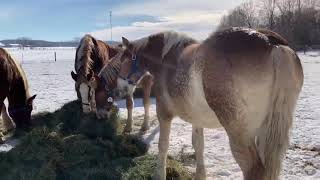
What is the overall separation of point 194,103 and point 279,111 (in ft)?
3.03

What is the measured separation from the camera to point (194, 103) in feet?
13.2

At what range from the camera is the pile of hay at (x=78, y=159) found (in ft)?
15.8

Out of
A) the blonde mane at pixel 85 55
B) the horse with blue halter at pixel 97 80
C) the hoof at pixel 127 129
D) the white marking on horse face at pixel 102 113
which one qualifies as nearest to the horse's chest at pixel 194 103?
the horse with blue halter at pixel 97 80

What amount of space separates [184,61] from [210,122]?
76 centimetres

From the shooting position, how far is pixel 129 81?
16.8ft

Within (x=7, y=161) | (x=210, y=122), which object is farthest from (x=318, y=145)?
(x=7, y=161)

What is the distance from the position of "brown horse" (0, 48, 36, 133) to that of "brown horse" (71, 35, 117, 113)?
1.04 metres

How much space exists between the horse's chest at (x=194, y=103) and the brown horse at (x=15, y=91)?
3.98 meters

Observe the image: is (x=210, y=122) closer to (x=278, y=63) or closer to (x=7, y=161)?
(x=278, y=63)

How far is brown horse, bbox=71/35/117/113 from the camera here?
264 inches

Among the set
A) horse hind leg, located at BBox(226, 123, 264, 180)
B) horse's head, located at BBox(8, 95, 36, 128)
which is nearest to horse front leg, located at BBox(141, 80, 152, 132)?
horse's head, located at BBox(8, 95, 36, 128)

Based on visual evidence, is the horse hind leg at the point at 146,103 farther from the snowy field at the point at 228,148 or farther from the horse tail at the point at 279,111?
the horse tail at the point at 279,111

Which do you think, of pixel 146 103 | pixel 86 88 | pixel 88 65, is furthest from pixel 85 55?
pixel 146 103

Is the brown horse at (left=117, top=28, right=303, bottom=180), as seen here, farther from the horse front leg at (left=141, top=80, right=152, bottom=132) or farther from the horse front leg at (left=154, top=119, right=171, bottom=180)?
the horse front leg at (left=141, top=80, right=152, bottom=132)
